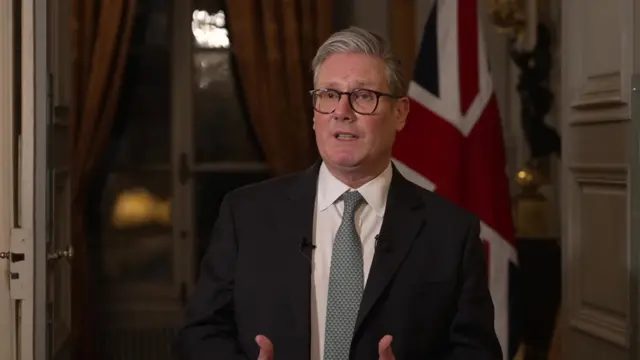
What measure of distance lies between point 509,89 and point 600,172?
93cm

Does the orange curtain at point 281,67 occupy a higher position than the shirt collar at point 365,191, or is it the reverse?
the orange curtain at point 281,67

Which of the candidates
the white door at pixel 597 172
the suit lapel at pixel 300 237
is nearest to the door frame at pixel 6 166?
the suit lapel at pixel 300 237

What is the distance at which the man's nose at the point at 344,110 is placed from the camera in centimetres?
147

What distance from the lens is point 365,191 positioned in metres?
1.53

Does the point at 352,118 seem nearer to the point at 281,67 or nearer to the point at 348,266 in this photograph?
the point at 348,266

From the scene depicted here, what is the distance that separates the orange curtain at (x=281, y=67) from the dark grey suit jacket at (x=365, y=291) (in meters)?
2.19

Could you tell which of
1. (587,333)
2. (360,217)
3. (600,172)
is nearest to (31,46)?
(360,217)

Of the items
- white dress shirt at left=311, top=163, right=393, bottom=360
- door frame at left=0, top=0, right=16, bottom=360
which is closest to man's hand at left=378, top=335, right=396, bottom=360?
white dress shirt at left=311, top=163, right=393, bottom=360

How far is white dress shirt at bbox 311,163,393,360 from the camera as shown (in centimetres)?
149

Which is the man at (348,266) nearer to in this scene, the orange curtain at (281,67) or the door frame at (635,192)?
the door frame at (635,192)

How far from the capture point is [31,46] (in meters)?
2.13

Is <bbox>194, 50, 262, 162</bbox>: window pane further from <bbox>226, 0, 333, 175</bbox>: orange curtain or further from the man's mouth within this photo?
the man's mouth

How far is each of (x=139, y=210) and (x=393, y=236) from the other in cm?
254

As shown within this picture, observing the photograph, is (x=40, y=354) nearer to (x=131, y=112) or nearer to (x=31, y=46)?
(x=31, y=46)
